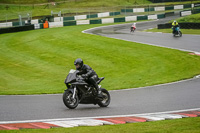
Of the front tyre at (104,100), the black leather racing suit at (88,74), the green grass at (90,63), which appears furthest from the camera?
the green grass at (90,63)

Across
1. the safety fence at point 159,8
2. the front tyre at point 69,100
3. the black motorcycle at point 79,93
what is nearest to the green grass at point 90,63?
the black motorcycle at point 79,93

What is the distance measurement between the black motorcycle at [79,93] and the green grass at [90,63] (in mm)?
3837

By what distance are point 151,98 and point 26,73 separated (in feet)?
29.1

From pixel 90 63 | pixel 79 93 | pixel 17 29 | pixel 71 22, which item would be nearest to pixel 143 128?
pixel 79 93

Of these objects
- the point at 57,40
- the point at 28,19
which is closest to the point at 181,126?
the point at 57,40

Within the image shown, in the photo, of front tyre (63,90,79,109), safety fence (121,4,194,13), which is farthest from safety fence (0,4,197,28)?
front tyre (63,90,79,109)

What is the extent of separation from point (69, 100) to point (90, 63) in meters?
10.8

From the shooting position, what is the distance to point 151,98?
12766mm

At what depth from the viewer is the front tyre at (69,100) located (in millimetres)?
10453

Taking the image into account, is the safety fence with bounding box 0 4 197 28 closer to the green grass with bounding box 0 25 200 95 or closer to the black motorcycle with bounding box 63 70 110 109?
the green grass with bounding box 0 25 200 95

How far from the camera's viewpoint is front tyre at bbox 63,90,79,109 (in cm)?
1045

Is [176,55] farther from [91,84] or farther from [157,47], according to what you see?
[91,84]

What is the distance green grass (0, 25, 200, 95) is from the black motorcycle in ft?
12.6

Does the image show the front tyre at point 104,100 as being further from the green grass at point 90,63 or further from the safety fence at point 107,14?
the safety fence at point 107,14
